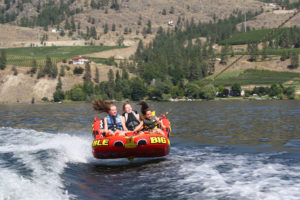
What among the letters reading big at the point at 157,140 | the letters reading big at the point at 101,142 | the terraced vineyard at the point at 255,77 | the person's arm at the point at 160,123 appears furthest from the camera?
the terraced vineyard at the point at 255,77

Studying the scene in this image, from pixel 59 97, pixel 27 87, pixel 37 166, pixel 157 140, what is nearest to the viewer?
pixel 37 166

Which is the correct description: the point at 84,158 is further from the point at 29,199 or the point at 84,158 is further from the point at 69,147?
the point at 29,199

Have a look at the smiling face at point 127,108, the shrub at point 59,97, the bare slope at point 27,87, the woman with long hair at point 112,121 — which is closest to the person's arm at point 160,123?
the smiling face at point 127,108

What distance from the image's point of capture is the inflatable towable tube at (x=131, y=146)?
20703mm

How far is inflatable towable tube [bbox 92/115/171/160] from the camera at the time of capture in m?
20.7

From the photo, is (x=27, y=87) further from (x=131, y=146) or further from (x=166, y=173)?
(x=166, y=173)

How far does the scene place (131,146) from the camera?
2075 cm

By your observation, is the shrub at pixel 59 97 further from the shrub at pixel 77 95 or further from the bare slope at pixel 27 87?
the bare slope at pixel 27 87

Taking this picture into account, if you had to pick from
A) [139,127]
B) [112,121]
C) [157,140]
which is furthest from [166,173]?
[112,121]

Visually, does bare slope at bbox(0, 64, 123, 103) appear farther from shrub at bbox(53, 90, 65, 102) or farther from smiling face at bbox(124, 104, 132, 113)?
smiling face at bbox(124, 104, 132, 113)

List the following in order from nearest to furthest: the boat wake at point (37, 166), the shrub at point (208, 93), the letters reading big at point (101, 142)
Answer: the boat wake at point (37, 166)
the letters reading big at point (101, 142)
the shrub at point (208, 93)

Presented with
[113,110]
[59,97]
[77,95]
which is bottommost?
[59,97]

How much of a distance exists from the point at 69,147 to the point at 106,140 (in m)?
6.55

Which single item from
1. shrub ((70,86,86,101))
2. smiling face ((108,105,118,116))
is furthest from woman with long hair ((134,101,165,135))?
shrub ((70,86,86,101))
